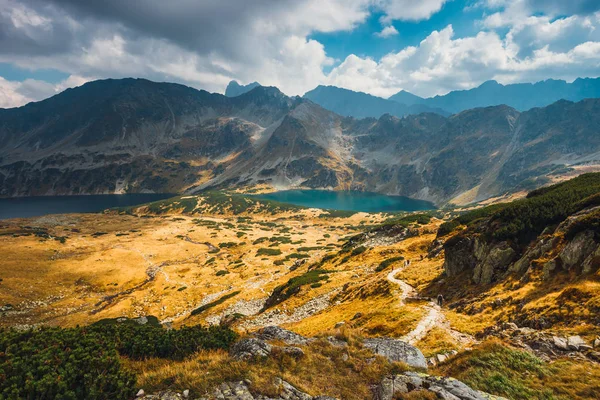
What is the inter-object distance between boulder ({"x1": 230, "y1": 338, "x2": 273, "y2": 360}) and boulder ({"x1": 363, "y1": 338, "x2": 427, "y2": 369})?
5.54 meters

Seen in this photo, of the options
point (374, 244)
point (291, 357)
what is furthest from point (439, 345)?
point (374, 244)

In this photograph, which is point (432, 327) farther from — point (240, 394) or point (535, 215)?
point (240, 394)

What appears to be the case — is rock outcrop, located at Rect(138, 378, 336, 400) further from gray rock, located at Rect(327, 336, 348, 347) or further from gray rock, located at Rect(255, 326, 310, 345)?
gray rock, located at Rect(327, 336, 348, 347)

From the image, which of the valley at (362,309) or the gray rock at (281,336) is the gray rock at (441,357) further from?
the gray rock at (281,336)

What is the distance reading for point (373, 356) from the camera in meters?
13.3

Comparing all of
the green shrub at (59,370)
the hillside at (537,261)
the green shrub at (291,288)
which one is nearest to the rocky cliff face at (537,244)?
the hillside at (537,261)

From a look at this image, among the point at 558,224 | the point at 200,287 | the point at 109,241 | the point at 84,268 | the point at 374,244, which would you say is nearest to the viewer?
the point at 558,224

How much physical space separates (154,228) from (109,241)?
29989mm

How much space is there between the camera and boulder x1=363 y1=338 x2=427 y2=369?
1304cm

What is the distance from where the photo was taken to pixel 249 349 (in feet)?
40.1

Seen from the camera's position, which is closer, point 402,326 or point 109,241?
point 402,326

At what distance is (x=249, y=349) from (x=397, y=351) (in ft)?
24.1

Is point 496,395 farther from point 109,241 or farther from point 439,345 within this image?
point 109,241

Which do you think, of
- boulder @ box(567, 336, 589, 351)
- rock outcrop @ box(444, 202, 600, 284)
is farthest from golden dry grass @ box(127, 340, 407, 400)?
rock outcrop @ box(444, 202, 600, 284)
